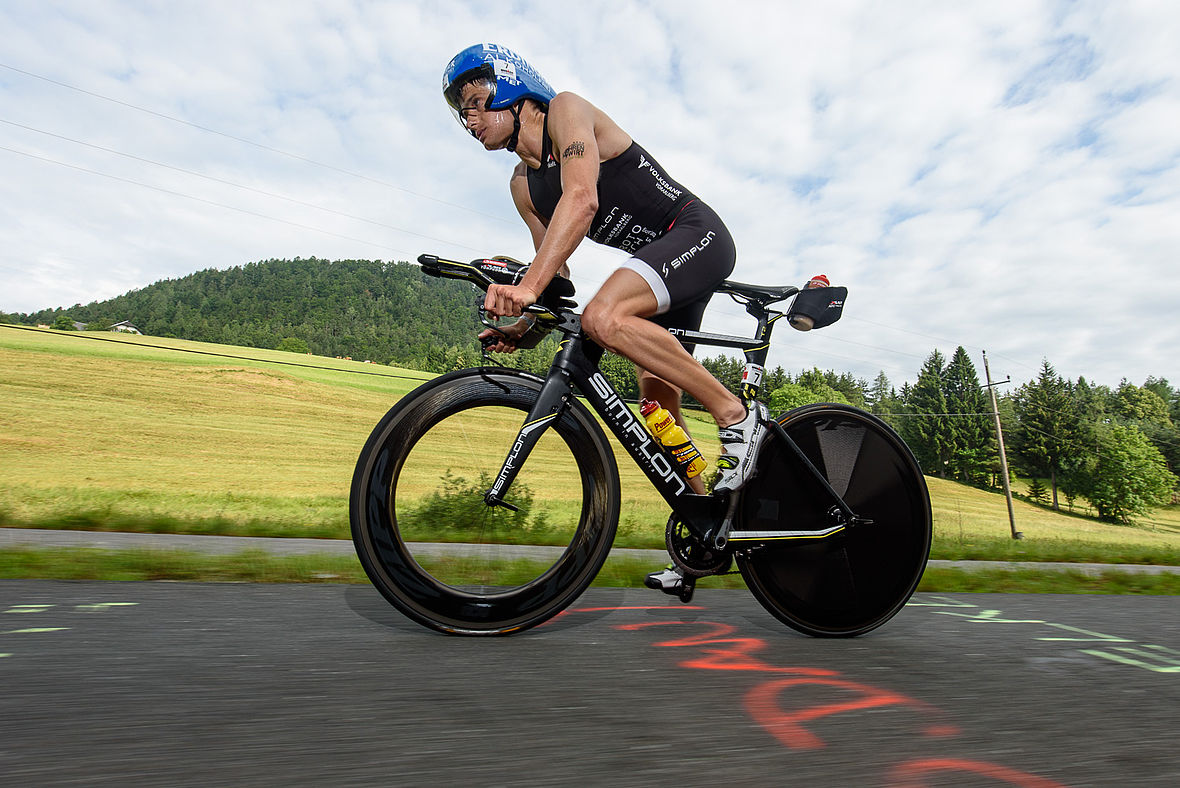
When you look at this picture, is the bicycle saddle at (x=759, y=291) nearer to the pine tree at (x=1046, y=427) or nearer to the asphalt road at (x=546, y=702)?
the asphalt road at (x=546, y=702)

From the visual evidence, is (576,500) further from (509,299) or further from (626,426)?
(509,299)

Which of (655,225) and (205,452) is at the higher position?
(205,452)

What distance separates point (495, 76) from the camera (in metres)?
2.63

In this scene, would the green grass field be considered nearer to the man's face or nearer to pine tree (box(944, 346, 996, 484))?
the man's face

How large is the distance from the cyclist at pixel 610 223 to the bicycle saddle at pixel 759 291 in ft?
0.30

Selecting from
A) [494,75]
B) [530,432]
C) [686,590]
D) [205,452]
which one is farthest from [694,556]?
[205,452]

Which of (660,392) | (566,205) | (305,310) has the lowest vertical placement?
(660,392)

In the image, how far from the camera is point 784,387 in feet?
229

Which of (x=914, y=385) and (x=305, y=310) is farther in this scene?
(x=914, y=385)

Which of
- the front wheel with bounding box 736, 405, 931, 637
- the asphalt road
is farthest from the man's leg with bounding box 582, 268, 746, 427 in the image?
the asphalt road

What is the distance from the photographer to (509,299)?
237 cm

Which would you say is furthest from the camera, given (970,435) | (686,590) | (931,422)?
(931,422)

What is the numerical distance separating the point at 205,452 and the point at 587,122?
23857mm

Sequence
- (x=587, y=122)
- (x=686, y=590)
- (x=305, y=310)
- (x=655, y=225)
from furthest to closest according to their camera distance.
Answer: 1. (x=305, y=310)
2. (x=655, y=225)
3. (x=686, y=590)
4. (x=587, y=122)
